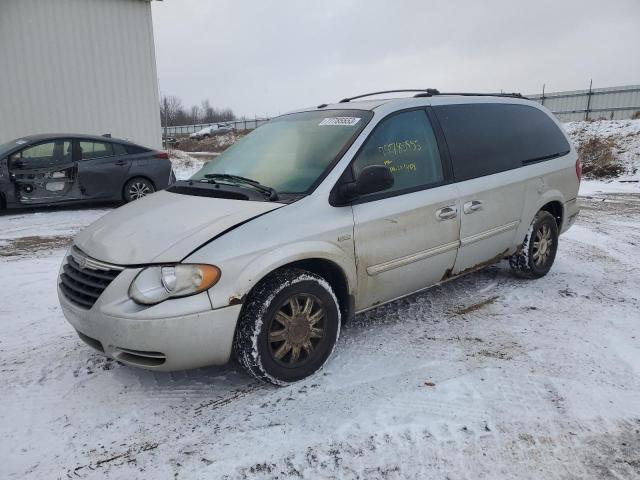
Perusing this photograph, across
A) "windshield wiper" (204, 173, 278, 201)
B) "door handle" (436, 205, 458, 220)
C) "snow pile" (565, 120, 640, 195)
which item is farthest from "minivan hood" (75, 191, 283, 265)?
"snow pile" (565, 120, 640, 195)

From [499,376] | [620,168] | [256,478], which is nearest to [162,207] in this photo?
[256,478]

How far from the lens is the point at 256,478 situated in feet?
7.32

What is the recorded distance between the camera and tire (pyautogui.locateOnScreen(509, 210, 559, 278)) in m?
4.66

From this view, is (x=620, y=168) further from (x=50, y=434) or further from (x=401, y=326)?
(x=50, y=434)

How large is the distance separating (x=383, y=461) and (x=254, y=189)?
180 centimetres

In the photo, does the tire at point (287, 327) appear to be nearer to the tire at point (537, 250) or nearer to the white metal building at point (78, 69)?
the tire at point (537, 250)

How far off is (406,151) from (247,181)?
1.19m

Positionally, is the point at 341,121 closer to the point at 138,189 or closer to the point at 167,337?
the point at 167,337

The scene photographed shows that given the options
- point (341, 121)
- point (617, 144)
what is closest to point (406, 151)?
point (341, 121)

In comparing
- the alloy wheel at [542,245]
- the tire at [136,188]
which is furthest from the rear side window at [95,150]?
the alloy wheel at [542,245]

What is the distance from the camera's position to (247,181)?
339 cm

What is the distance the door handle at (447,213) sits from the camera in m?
3.62

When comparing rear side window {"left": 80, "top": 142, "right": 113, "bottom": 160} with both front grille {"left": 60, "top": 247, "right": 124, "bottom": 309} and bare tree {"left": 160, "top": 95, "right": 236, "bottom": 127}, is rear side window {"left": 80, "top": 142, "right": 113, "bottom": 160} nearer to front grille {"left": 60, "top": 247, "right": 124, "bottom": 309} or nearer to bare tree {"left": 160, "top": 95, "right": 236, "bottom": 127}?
front grille {"left": 60, "top": 247, "right": 124, "bottom": 309}

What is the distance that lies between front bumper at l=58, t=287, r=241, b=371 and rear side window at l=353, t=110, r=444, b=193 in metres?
1.36
